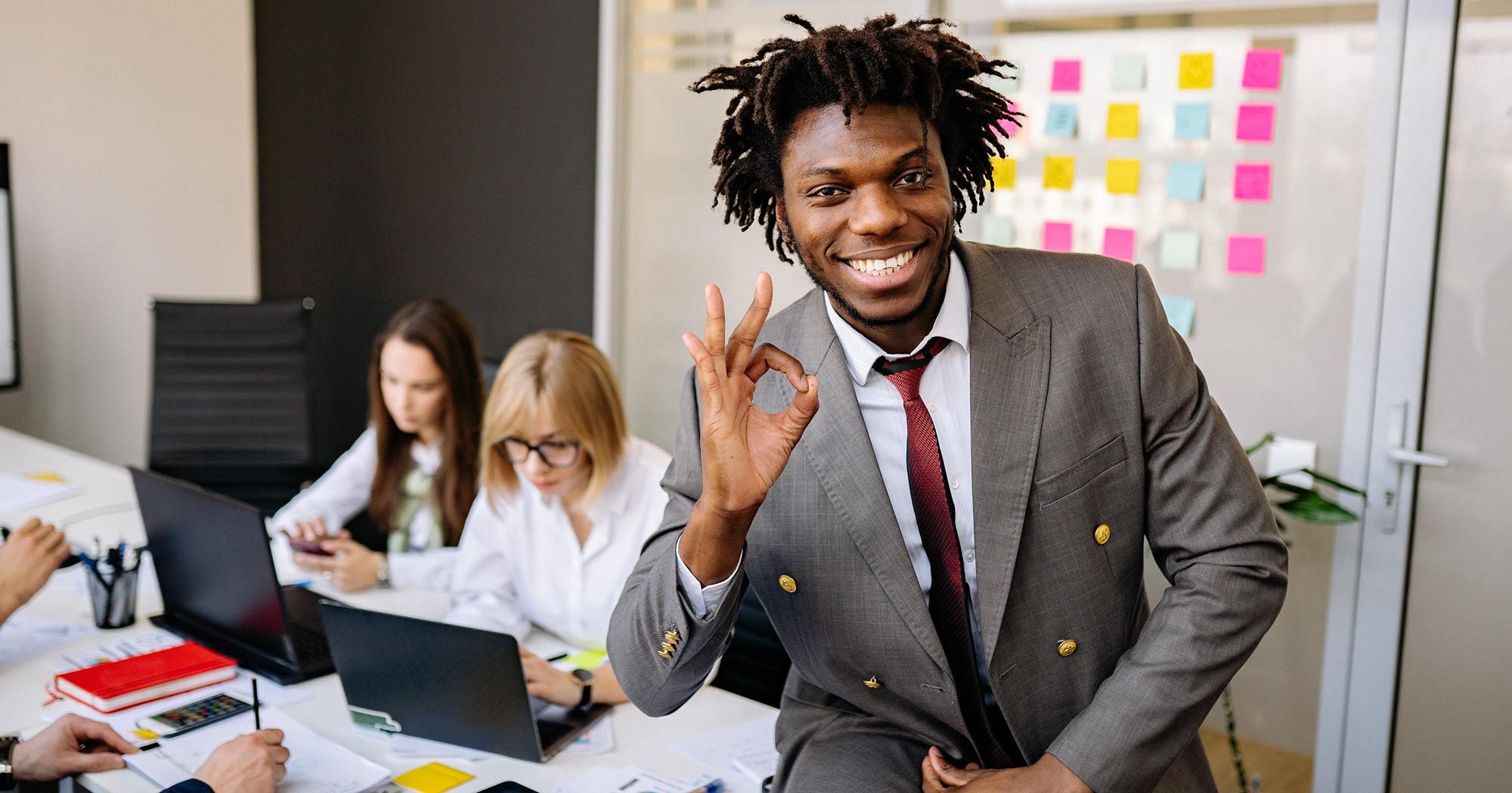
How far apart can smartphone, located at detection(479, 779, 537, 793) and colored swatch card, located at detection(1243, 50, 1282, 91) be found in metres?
2.21

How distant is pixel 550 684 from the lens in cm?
189

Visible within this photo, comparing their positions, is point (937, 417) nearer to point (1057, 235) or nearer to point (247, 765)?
point (247, 765)

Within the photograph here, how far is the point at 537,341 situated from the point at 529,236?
1.89 m

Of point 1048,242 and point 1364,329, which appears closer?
point 1364,329

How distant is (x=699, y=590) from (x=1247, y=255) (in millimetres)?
1939

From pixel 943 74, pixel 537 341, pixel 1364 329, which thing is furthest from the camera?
pixel 1364 329

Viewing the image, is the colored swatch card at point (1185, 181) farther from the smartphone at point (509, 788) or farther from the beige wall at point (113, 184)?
the beige wall at point (113, 184)

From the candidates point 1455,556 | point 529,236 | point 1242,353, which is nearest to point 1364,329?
point 1242,353

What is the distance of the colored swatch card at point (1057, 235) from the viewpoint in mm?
3039

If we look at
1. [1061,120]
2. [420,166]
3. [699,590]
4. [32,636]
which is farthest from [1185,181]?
[420,166]

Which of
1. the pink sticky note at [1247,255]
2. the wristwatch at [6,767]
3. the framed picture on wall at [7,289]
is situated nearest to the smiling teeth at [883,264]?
the wristwatch at [6,767]

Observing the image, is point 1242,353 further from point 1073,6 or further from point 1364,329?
point 1073,6

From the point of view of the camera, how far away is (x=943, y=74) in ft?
4.91

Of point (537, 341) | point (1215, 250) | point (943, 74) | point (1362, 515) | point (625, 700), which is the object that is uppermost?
point (943, 74)
